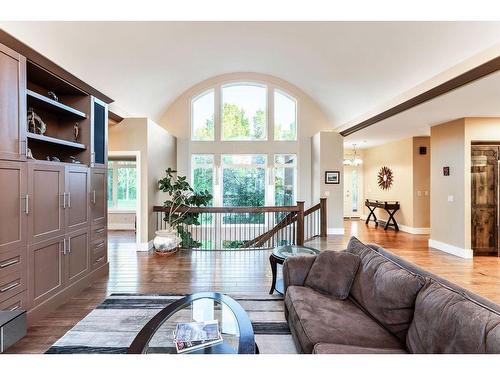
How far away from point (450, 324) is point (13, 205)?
3.29 metres

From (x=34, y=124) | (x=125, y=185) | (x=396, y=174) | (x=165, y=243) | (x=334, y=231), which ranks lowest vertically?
(x=334, y=231)

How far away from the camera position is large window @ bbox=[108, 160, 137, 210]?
7641 millimetres

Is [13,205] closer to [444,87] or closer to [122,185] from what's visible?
[444,87]

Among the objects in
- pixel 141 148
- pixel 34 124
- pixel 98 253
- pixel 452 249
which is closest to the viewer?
pixel 34 124

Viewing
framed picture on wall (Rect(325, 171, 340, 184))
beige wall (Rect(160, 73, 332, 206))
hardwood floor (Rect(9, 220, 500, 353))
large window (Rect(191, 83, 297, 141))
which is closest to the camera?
hardwood floor (Rect(9, 220, 500, 353))

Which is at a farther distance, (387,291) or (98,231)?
(98,231)

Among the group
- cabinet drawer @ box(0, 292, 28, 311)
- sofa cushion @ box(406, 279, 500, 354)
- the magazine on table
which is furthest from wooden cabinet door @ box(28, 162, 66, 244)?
sofa cushion @ box(406, 279, 500, 354)

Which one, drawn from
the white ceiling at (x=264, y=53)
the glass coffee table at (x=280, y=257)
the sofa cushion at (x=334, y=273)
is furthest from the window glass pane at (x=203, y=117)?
the sofa cushion at (x=334, y=273)

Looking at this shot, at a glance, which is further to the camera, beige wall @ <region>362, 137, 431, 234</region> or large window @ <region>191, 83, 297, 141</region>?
large window @ <region>191, 83, 297, 141</region>

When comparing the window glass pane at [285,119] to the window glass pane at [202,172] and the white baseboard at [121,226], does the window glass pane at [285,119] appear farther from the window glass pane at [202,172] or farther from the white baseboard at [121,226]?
the white baseboard at [121,226]

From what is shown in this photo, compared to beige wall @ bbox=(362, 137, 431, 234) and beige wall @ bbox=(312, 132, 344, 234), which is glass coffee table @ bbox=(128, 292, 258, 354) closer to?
beige wall @ bbox=(312, 132, 344, 234)

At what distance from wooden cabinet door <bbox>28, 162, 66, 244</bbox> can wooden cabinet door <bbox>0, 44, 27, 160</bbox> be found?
0.23 meters

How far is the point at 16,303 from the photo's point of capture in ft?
7.55

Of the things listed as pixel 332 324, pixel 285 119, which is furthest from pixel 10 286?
pixel 285 119
